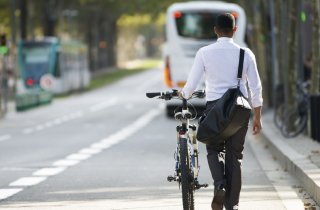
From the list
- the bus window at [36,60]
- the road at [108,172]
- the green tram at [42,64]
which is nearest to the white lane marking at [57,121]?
the road at [108,172]

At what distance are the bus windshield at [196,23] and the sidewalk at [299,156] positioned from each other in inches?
463

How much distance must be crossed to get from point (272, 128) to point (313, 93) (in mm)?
4514

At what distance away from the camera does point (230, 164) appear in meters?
9.31

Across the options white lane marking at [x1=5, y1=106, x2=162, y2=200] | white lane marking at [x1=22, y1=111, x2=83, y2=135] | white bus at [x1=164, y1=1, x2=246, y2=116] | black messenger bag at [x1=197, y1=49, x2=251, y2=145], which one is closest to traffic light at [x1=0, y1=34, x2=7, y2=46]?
white lane marking at [x1=22, y1=111, x2=83, y2=135]

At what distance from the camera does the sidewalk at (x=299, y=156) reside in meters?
12.1

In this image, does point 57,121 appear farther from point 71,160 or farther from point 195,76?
point 195,76

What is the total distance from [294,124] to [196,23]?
1480cm

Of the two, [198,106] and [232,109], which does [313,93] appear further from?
[198,106]

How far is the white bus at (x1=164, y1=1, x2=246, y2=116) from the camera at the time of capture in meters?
35.1

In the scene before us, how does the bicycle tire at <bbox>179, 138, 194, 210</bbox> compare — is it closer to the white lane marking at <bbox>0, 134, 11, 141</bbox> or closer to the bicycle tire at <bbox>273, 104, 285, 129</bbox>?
the bicycle tire at <bbox>273, 104, 285, 129</bbox>

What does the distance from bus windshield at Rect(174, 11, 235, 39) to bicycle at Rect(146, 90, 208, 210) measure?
85.4ft

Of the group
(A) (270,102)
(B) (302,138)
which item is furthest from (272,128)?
(A) (270,102)

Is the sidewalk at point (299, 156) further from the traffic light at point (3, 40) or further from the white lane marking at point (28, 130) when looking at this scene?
the traffic light at point (3, 40)

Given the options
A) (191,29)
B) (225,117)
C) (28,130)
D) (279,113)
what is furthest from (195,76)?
(191,29)
